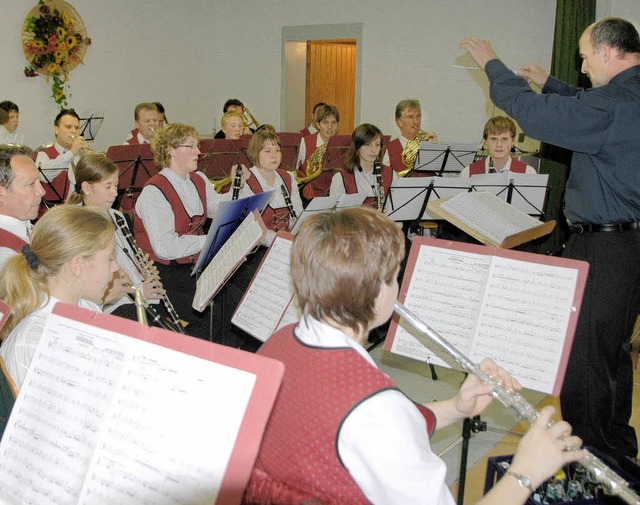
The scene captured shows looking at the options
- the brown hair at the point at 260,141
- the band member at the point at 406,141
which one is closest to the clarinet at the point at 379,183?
the brown hair at the point at 260,141

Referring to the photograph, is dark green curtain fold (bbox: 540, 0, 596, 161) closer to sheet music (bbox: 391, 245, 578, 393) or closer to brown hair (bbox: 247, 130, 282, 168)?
brown hair (bbox: 247, 130, 282, 168)

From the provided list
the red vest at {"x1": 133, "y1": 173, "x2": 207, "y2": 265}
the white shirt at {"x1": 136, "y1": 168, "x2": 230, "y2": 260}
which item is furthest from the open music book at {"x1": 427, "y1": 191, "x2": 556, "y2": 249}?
the red vest at {"x1": 133, "y1": 173, "x2": 207, "y2": 265}

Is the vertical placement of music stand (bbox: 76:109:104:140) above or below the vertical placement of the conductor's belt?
above

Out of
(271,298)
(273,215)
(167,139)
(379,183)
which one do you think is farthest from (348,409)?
(379,183)

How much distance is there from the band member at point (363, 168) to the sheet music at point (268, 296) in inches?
90.8

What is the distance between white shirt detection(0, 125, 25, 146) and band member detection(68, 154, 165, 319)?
4101 mm

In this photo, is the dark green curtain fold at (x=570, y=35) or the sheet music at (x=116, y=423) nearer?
the sheet music at (x=116, y=423)

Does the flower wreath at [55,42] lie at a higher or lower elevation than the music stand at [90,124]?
higher

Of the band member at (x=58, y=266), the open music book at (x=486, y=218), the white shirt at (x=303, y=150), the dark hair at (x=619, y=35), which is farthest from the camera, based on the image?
the white shirt at (x=303, y=150)

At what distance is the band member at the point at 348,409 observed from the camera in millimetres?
1176

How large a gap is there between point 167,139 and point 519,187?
89.1 inches

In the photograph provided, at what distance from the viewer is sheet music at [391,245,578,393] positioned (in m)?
1.98

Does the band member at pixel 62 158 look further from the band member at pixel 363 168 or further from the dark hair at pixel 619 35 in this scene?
the dark hair at pixel 619 35

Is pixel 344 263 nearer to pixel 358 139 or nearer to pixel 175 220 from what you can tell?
pixel 175 220
